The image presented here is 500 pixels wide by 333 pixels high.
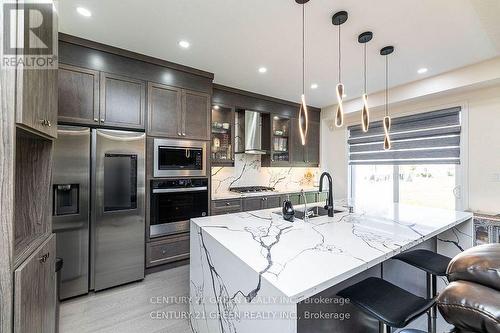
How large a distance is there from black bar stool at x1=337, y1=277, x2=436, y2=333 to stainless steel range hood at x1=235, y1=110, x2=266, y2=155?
3039 millimetres

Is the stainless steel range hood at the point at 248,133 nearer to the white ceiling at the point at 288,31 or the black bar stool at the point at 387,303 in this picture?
the white ceiling at the point at 288,31

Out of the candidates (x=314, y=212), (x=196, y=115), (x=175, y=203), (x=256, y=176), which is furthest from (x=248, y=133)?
(x=314, y=212)

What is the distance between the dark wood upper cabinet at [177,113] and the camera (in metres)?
2.88

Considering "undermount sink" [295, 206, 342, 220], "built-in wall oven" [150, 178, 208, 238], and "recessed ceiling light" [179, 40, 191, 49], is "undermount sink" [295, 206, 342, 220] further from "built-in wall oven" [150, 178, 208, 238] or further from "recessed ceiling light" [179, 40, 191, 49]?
"recessed ceiling light" [179, 40, 191, 49]

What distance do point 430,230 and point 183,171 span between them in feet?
8.82

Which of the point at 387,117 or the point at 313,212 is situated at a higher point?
the point at 387,117

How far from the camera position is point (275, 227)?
1.74 meters

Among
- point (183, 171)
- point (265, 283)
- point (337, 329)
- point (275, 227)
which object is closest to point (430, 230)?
point (337, 329)

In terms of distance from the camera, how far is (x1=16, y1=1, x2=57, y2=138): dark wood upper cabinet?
83 cm

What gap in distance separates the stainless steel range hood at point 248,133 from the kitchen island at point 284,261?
81.2 inches

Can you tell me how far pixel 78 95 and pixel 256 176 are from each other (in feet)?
10.1

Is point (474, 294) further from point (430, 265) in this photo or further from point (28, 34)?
point (28, 34)

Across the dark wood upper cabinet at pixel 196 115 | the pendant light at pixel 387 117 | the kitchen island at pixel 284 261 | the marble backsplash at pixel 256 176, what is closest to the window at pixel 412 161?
the pendant light at pixel 387 117

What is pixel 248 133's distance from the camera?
410 cm
